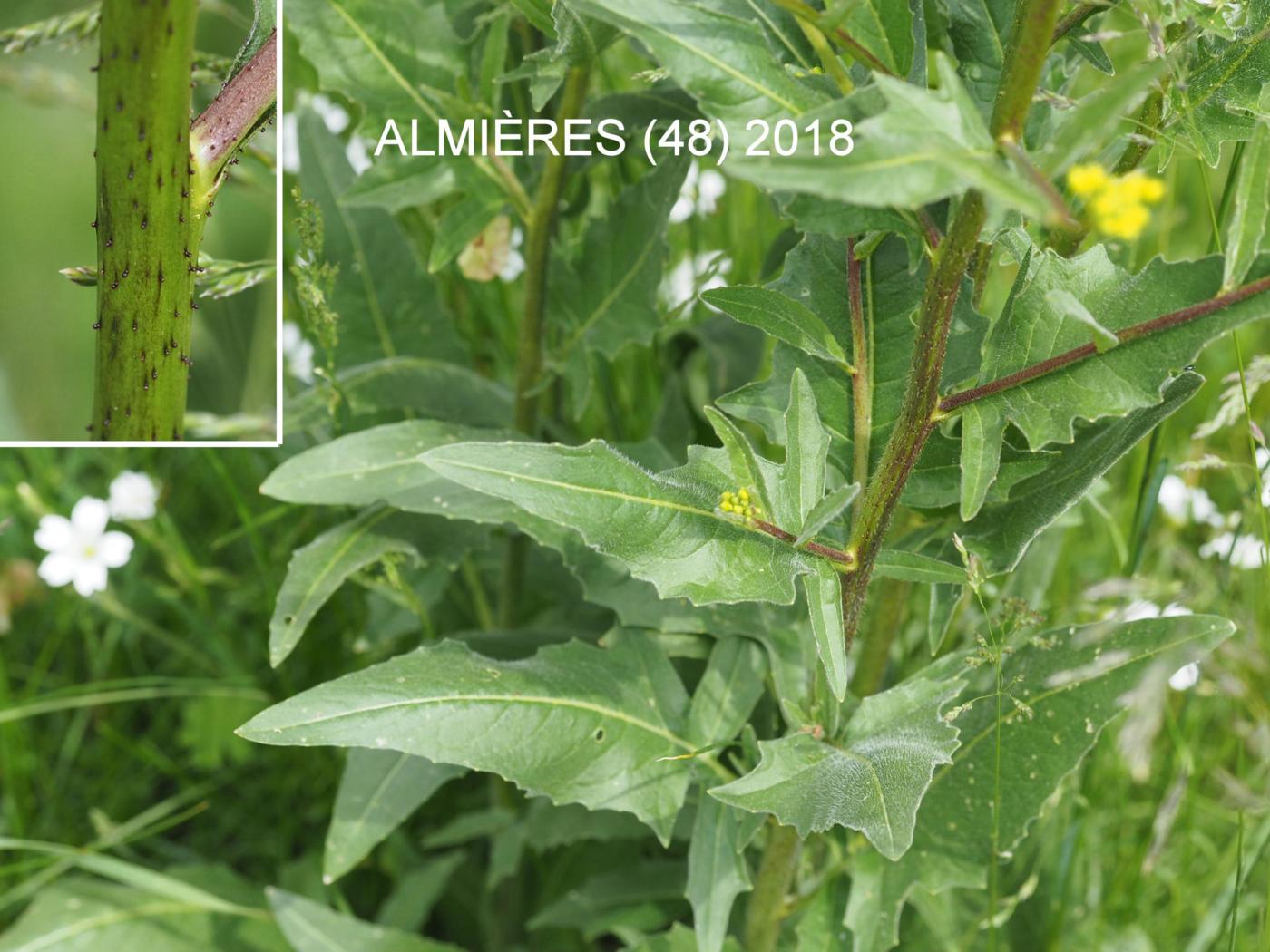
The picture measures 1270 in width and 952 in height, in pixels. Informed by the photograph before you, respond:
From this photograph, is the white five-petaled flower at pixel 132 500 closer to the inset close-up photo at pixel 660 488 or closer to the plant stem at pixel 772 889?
the inset close-up photo at pixel 660 488

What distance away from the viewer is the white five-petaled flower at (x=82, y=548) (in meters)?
1.58

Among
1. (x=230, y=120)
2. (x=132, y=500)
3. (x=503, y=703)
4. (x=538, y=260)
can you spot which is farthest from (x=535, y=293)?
(x=132, y=500)

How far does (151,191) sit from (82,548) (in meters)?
0.77

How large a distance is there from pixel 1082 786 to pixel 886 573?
0.73m

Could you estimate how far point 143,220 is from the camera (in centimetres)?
104

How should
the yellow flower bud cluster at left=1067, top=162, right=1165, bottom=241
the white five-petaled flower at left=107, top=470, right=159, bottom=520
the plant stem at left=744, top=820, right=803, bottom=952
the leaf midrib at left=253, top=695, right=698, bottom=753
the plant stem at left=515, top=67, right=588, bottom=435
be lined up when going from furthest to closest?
the white five-petaled flower at left=107, top=470, right=159, bottom=520, the plant stem at left=515, top=67, right=588, bottom=435, the plant stem at left=744, top=820, right=803, bottom=952, the leaf midrib at left=253, top=695, right=698, bottom=753, the yellow flower bud cluster at left=1067, top=162, right=1165, bottom=241

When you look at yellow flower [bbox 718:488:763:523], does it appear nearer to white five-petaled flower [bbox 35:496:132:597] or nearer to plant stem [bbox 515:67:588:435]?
plant stem [bbox 515:67:588:435]

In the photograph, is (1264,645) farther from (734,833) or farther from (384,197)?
(384,197)

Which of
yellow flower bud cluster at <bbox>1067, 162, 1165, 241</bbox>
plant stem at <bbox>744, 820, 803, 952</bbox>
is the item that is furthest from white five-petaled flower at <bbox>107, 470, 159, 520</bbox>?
yellow flower bud cluster at <bbox>1067, 162, 1165, 241</bbox>

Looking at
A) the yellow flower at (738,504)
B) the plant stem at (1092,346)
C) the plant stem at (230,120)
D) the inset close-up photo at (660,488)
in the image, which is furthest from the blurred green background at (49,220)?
the plant stem at (1092,346)

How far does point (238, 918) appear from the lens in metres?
1.56

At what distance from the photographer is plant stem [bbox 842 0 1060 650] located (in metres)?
0.76

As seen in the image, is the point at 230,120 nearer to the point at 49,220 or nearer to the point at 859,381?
the point at 49,220

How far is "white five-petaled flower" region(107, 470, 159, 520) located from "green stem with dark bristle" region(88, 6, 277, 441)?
21.5 inches
